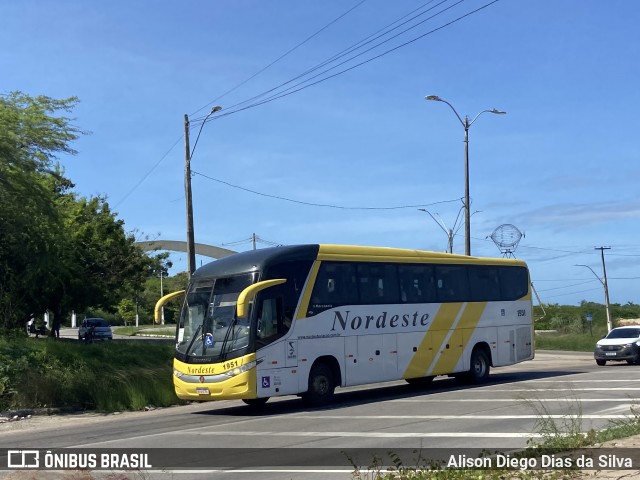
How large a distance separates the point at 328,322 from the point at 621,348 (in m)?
17.1

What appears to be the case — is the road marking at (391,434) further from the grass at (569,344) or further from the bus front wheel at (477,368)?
the grass at (569,344)

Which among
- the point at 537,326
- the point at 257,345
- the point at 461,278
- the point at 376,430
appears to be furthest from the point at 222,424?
the point at 537,326

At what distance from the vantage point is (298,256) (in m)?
18.3

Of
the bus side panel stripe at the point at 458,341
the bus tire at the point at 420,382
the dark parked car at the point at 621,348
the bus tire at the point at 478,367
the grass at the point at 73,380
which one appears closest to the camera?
the grass at the point at 73,380

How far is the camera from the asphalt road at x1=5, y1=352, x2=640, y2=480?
11578 mm

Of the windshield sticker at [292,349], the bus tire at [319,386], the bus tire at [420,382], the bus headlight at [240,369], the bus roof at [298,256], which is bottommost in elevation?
the bus tire at [420,382]

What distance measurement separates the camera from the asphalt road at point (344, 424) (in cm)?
1158

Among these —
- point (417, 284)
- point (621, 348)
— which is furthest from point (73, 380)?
point (621, 348)

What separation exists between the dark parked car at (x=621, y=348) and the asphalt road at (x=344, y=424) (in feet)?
31.1

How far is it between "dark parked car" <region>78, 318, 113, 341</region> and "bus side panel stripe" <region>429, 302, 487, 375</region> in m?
32.6

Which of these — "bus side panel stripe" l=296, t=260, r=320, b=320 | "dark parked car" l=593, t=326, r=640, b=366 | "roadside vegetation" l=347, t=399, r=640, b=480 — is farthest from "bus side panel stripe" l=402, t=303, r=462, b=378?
"dark parked car" l=593, t=326, r=640, b=366

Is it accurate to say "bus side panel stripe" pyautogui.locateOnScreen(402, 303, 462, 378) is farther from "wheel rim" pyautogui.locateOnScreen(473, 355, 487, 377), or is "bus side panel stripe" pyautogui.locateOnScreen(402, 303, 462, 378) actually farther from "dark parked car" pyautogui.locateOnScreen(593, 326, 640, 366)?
"dark parked car" pyautogui.locateOnScreen(593, 326, 640, 366)

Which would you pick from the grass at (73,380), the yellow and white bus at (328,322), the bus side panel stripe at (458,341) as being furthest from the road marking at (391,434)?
the bus side panel stripe at (458,341)

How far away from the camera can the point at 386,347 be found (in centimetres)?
2023
